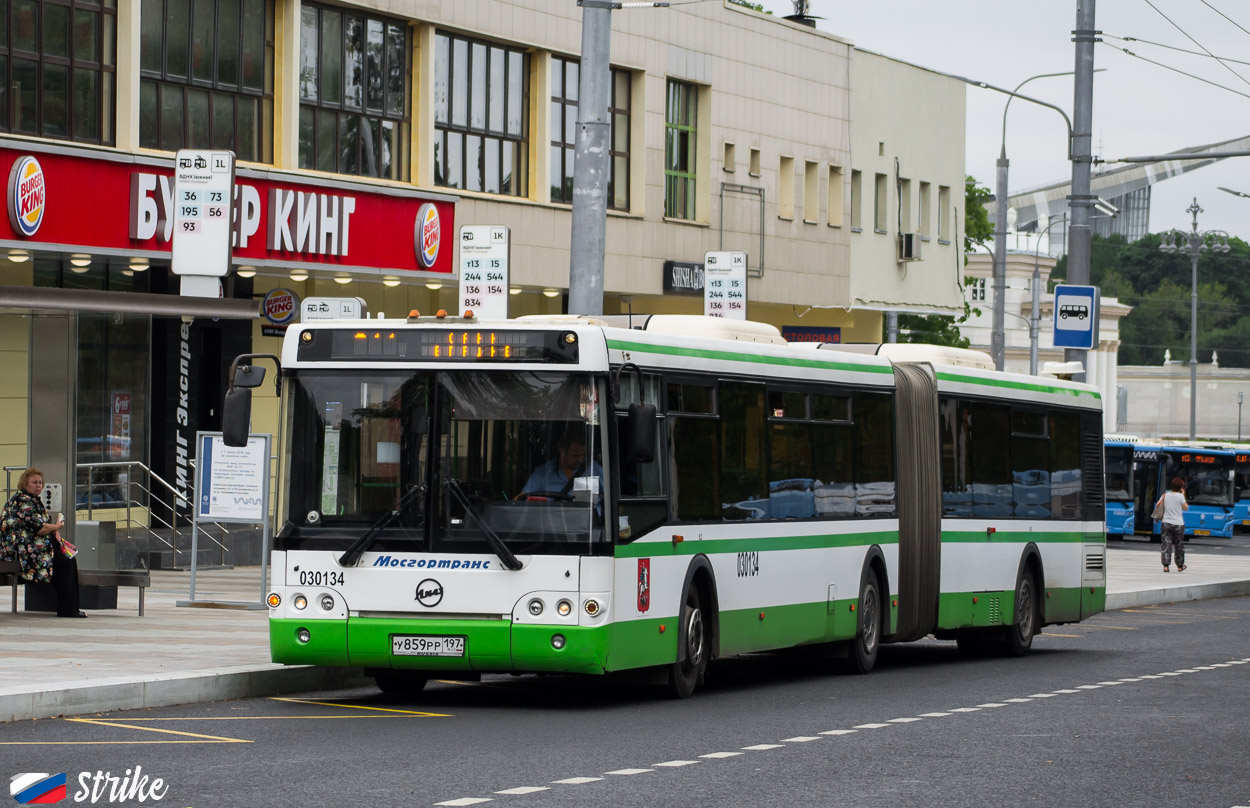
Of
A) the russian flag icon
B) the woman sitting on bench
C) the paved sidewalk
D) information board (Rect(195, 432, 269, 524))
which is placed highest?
information board (Rect(195, 432, 269, 524))

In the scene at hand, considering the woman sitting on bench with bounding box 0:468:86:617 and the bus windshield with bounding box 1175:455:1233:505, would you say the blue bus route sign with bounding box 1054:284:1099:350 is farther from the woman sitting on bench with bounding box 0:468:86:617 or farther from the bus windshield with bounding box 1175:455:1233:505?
the bus windshield with bounding box 1175:455:1233:505

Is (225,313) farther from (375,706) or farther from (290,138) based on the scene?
(375,706)

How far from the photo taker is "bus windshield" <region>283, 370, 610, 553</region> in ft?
46.7

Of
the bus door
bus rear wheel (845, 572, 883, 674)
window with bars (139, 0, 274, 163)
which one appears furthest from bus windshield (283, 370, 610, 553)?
the bus door

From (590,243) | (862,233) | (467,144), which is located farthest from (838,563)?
(862,233)

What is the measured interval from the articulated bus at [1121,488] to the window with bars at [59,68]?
120 feet

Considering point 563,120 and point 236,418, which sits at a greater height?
point 563,120

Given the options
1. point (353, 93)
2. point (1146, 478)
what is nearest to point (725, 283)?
point (353, 93)

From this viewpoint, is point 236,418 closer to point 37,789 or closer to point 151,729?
point 151,729

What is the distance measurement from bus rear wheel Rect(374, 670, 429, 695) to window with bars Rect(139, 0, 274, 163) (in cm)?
1358

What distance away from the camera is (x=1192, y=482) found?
58.8 meters

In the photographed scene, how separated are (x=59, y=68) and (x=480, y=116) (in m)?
8.76

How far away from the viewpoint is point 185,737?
12406mm

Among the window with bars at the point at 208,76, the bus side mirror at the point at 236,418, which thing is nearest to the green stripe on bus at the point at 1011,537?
the bus side mirror at the point at 236,418
